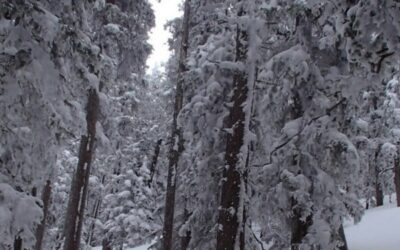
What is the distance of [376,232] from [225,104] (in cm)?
1498

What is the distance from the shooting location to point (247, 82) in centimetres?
1020

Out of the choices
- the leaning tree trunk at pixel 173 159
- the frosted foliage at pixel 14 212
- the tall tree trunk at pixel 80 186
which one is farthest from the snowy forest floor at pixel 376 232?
the frosted foliage at pixel 14 212

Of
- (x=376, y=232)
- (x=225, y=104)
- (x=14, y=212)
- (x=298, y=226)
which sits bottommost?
(x=14, y=212)

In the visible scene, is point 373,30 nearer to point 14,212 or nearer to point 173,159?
point 14,212

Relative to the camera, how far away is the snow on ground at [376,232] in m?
19.1

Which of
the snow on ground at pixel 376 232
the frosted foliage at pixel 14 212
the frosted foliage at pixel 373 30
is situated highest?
the frosted foliage at pixel 373 30

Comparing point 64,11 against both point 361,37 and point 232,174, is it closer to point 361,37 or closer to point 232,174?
point 232,174

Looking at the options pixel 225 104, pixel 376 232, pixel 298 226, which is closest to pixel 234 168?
pixel 225 104

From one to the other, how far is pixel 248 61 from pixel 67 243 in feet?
23.9

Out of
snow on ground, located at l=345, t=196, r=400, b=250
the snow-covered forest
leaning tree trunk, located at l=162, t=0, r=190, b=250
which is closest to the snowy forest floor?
snow on ground, located at l=345, t=196, r=400, b=250

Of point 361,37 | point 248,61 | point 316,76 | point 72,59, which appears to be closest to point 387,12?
point 361,37

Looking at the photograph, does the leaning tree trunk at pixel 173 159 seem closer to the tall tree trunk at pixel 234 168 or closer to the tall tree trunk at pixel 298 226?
the tall tree trunk at pixel 298 226

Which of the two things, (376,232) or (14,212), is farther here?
(376,232)

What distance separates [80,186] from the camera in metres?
13.9
